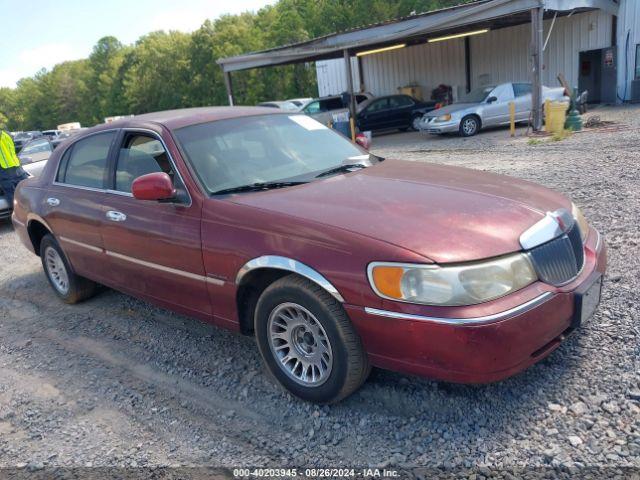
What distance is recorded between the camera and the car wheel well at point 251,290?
3.13 m

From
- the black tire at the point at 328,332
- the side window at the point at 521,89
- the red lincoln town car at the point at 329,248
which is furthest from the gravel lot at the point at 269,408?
the side window at the point at 521,89

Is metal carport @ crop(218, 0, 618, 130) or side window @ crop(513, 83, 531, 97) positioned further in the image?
side window @ crop(513, 83, 531, 97)

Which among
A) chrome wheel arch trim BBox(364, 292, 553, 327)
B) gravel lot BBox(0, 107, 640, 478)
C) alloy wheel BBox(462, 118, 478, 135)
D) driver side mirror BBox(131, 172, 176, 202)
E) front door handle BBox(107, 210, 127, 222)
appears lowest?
gravel lot BBox(0, 107, 640, 478)

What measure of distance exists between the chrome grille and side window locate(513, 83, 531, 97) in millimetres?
14938

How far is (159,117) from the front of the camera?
4164 millimetres

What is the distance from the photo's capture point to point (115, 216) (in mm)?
4031

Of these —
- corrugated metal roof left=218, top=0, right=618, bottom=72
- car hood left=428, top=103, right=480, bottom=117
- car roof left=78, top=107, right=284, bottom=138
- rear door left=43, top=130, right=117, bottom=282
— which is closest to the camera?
car roof left=78, top=107, right=284, bottom=138

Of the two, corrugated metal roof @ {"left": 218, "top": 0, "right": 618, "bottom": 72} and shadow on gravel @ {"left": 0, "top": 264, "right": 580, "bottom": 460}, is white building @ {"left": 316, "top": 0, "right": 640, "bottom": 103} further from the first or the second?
shadow on gravel @ {"left": 0, "top": 264, "right": 580, "bottom": 460}

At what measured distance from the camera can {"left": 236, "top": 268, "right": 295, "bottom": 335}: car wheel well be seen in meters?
3.13

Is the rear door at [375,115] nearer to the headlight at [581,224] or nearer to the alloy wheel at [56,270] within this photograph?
the alloy wheel at [56,270]

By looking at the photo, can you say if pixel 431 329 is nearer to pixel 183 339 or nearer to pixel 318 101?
pixel 183 339

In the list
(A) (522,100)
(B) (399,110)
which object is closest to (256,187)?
(A) (522,100)

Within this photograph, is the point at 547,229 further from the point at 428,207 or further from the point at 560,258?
the point at 428,207

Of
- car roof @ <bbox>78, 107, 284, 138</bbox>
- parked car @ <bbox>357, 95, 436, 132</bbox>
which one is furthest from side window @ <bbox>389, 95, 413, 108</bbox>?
car roof @ <bbox>78, 107, 284, 138</bbox>
